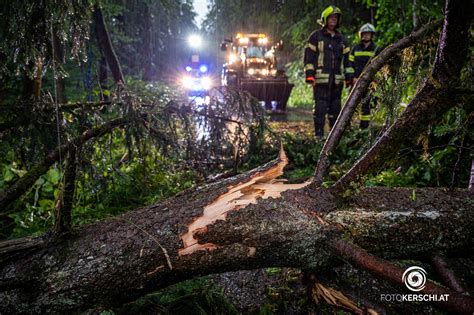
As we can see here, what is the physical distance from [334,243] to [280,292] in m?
0.74

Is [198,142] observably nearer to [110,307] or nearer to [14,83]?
[110,307]

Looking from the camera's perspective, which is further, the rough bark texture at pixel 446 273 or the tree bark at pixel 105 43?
the tree bark at pixel 105 43

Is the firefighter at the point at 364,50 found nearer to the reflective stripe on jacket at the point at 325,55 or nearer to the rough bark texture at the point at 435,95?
the reflective stripe on jacket at the point at 325,55

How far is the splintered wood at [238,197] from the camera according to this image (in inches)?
70.9

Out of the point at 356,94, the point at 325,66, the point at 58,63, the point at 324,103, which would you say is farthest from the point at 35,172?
the point at 325,66

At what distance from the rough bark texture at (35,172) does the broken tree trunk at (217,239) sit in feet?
2.49

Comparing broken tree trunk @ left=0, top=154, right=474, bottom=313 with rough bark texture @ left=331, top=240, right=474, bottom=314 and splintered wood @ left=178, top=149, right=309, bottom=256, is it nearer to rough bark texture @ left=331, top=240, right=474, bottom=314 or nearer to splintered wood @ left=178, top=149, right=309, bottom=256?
splintered wood @ left=178, top=149, right=309, bottom=256

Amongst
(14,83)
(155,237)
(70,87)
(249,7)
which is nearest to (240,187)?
(155,237)

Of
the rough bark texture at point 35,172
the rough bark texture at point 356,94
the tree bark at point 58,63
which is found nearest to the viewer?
the rough bark texture at point 356,94

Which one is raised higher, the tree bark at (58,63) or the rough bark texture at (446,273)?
the tree bark at (58,63)

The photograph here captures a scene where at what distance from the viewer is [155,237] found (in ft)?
5.86

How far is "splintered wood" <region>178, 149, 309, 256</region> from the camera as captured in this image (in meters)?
1.80

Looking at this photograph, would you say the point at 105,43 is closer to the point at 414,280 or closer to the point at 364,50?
the point at 414,280

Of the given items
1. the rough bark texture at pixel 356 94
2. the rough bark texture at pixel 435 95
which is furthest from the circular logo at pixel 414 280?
the rough bark texture at pixel 356 94
